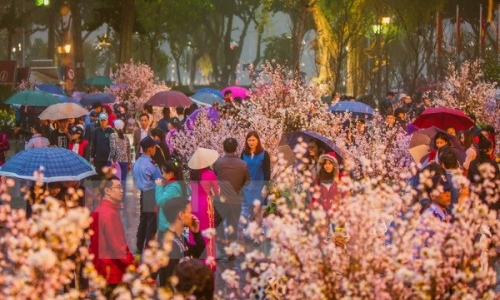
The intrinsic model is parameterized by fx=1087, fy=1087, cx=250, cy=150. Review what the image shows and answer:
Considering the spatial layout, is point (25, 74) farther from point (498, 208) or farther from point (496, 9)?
point (498, 208)

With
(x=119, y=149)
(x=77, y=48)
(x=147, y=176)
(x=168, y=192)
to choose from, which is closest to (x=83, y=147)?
(x=119, y=149)

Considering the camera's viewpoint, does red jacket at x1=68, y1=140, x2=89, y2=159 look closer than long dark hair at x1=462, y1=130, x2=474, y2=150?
No

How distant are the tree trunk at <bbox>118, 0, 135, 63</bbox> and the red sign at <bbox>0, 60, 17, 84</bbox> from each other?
751cm

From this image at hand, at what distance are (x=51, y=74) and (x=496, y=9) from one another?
2200 centimetres

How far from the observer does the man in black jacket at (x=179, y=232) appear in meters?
9.43

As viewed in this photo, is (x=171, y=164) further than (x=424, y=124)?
No

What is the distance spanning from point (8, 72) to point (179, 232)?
28.5 m

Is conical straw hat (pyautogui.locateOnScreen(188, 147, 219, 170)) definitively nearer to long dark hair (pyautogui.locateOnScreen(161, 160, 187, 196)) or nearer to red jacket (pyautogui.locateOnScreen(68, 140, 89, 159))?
long dark hair (pyautogui.locateOnScreen(161, 160, 187, 196))

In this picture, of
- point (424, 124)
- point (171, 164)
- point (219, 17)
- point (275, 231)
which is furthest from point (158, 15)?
point (275, 231)

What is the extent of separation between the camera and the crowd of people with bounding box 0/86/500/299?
30.1 ft

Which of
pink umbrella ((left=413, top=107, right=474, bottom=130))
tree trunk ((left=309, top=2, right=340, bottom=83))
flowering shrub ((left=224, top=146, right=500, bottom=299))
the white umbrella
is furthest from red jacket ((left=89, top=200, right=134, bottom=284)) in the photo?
tree trunk ((left=309, top=2, right=340, bottom=83))

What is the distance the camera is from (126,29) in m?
43.9

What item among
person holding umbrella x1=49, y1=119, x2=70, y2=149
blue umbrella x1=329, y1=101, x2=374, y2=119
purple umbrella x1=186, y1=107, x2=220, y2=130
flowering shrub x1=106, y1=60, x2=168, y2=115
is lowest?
person holding umbrella x1=49, y1=119, x2=70, y2=149

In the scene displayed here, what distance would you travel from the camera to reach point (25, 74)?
41500 mm
